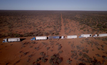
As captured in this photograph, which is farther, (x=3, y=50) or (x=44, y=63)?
(x=3, y=50)

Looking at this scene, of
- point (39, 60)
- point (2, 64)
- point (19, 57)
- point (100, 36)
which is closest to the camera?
point (2, 64)

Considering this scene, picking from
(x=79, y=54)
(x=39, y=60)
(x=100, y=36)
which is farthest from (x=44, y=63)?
(x=100, y=36)

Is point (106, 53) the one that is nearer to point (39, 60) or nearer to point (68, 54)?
point (68, 54)

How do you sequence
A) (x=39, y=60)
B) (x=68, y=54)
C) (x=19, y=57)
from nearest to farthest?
(x=39, y=60)
(x=19, y=57)
(x=68, y=54)

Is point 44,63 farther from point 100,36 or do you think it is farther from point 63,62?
point 100,36

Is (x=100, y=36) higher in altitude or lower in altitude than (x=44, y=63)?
higher

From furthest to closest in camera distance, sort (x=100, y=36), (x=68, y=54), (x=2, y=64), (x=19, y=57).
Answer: (x=100, y=36), (x=68, y=54), (x=19, y=57), (x=2, y=64)

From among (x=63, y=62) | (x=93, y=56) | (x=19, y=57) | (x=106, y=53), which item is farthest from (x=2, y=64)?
(x=106, y=53)

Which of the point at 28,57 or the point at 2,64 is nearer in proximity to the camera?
the point at 2,64

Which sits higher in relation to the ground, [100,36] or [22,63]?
[100,36]
